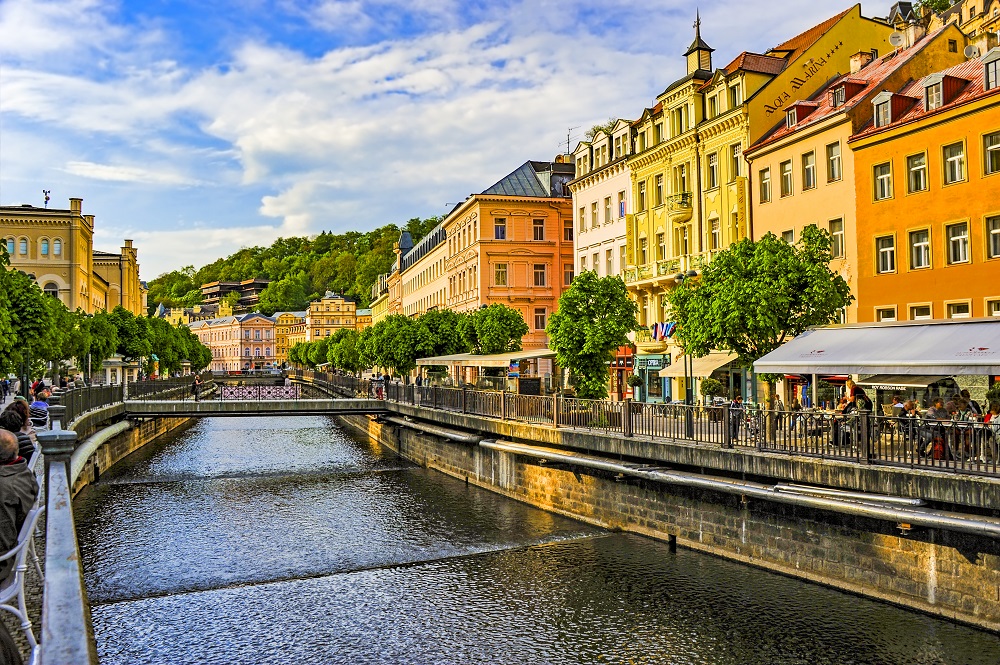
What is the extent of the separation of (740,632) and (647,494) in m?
6.93

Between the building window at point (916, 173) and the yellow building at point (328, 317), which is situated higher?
the yellow building at point (328, 317)

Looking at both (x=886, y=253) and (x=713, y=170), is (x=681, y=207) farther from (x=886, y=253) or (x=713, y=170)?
(x=886, y=253)

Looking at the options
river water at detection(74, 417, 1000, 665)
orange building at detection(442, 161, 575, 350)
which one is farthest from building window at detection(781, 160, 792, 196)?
orange building at detection(442, 161, 575, 350)

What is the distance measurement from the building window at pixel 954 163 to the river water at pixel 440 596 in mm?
15714

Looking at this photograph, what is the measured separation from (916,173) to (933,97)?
2.46 meters

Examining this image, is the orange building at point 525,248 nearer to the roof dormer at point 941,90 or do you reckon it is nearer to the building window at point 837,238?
the building window at point 837,238

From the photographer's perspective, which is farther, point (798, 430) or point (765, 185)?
point (765, 185)

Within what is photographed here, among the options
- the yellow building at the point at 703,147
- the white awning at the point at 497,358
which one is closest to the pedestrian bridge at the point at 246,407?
the white awning at the point at 497,358

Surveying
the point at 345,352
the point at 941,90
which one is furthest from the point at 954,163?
the point at 345,352

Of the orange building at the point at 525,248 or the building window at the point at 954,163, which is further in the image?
the orange building at the point at 525,248

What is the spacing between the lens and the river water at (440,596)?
14219 mm

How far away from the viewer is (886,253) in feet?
96.9

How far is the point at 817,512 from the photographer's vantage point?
16.7m

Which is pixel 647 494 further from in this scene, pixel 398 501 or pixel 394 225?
pixel 394 225
